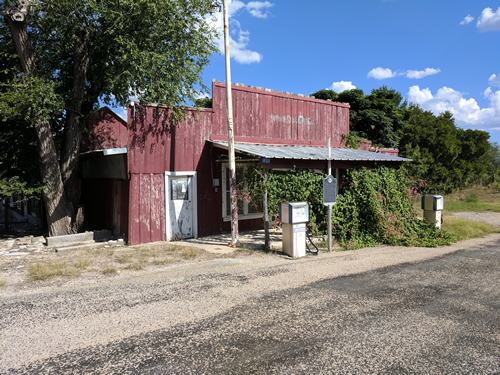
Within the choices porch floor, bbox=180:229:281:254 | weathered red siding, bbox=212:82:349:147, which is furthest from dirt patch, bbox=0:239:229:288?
weathered red siding, bbox=212:82:349:147

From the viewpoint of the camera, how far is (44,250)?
10672 mm

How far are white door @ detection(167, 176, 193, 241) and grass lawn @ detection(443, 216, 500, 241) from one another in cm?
753

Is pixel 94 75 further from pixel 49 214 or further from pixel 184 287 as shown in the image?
pixel 184 287

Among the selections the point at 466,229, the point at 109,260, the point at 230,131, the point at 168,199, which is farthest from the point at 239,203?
the point at 466,229

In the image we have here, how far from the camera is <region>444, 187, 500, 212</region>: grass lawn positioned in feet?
69.1

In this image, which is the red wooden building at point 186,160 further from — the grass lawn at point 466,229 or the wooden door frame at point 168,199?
the grass lawn at point 466,229

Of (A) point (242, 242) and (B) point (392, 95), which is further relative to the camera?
(B) point (392, 95)

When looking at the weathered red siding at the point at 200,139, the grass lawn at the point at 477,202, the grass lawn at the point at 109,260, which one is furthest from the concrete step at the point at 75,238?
the grass lawn at the point at 477,202

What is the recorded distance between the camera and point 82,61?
39.7ft

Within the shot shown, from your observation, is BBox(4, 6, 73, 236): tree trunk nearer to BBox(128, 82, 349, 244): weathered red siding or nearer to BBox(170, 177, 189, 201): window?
BBox(128, 82, 349, 244): weathered red siding

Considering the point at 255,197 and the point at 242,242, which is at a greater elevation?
the point at 255,197

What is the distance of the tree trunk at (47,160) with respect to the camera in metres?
11.1

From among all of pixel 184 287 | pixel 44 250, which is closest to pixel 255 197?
pixel 184 287

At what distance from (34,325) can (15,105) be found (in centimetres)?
708
